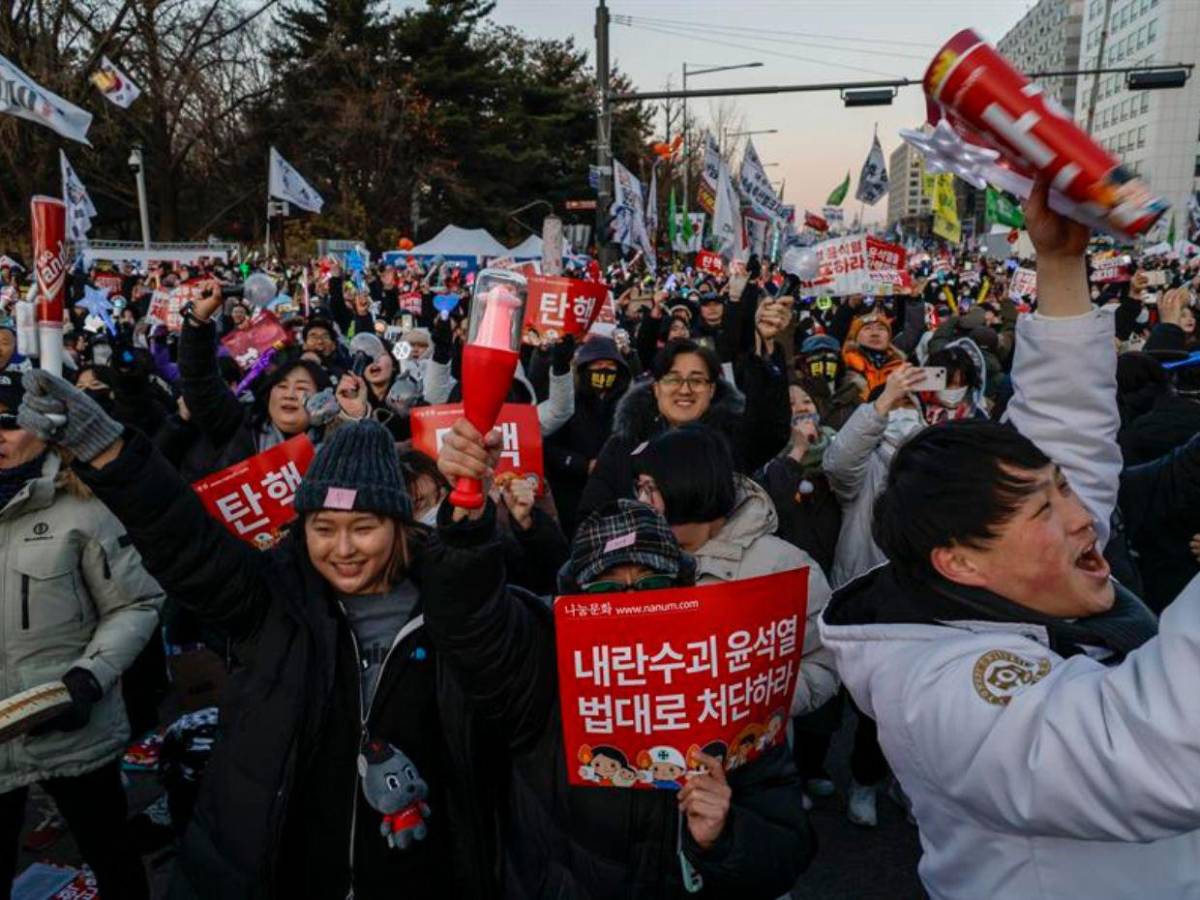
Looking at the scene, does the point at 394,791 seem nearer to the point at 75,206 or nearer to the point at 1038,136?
the point at 1038,136

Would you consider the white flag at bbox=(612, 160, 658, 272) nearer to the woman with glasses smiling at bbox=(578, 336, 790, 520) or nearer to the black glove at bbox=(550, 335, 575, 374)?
the black glove at bbox=(550, 335, 575, 374)

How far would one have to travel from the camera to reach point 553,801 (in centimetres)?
197

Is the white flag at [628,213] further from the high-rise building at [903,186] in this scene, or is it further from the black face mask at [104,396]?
the high-rise building at [903,186]

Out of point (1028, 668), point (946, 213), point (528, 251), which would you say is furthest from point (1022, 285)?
point (528, 251)

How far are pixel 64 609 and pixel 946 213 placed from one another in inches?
577

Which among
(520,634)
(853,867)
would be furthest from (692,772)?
(853,867)

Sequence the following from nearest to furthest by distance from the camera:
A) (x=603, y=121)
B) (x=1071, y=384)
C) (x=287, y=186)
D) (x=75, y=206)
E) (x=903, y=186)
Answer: (x=1071, y=384), (x=75, y=206), (x=603, y=121), (x=287, y=186), (x=903, y=186)

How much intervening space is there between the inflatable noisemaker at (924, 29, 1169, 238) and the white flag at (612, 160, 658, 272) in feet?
44.7

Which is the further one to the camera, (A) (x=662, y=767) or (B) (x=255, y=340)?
(B) (x=255, y=340)

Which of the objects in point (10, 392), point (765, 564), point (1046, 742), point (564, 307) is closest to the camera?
point (1046, 742)

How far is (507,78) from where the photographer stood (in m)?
42.6

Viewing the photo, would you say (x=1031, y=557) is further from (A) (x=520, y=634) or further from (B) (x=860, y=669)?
(A) (x=520, y=634)

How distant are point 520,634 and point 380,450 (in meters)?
0.76

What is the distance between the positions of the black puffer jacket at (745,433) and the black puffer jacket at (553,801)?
1804 millimetres
